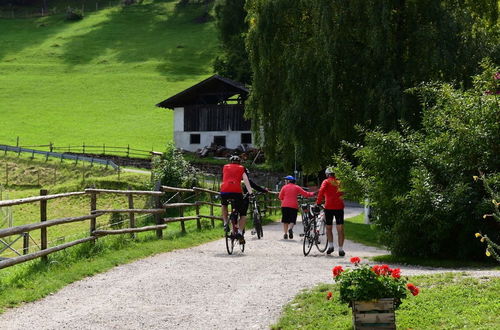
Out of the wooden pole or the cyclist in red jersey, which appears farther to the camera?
the wooden pole

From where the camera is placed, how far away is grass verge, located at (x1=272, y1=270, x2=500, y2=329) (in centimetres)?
858

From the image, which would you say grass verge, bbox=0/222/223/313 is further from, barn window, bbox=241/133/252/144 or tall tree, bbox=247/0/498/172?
barn window, bbox=241/133/252/144

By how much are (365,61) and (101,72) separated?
238 feet

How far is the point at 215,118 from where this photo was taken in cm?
6100

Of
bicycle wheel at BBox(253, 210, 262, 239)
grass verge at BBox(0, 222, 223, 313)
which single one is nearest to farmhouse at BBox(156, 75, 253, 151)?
bicycle wheel at BBox(253, 210, 262, 239)

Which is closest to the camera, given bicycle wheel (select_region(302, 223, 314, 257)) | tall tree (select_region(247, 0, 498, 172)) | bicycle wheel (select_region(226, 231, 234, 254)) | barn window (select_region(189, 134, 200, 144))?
bicycle wheel (select_region(226, 231, 234, 254))

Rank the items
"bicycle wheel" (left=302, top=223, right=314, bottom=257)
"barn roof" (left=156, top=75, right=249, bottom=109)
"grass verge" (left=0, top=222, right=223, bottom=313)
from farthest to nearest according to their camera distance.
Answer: "barn roof" (left=156, top=75, right=249, bottom=109)
"bicycle wheel" (left=302, top=223, right=314, bottom=257)
"grass verge" (left=0, top=222, right=223, bottom=313)

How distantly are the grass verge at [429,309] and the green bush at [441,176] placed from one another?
4.75 meters

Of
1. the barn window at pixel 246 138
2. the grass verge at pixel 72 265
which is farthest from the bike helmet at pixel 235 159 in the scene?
the barn window at pixel 246 138

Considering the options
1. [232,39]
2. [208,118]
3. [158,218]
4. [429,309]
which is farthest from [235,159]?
[232,39]

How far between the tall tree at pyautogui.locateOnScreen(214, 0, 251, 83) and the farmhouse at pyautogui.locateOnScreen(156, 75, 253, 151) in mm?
11213

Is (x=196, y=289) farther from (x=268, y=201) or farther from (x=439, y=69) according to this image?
(x=268, y=201)

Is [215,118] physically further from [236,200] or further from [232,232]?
[232,232]

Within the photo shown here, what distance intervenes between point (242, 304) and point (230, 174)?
6.86 metres
